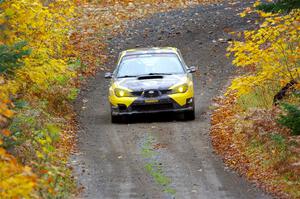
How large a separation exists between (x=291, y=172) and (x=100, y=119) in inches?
319

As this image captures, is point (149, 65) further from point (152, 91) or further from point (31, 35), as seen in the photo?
point (31, 35)

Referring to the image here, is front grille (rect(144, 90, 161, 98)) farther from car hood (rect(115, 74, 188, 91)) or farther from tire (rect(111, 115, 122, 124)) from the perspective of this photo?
tire (rect(111, 115, 122, 124))

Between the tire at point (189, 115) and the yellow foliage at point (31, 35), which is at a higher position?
the yellow foliage at point (31, 35)

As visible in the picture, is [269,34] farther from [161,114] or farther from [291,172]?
[161,114]

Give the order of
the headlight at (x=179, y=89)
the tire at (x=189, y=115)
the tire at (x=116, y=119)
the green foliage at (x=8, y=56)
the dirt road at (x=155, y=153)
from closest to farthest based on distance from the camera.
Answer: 1. the green foliage at (x=8, y=56)
2. the dirt road at (x=155, y=153)
3. the headlight at (x=179, y=89)
4. the tire at (x=189, y=115)
5. the tire at (x=116, y=119)

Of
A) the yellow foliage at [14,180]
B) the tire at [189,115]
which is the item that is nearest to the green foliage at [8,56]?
the yellow foliage at [14,180]

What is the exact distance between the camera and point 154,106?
1850 centimetres

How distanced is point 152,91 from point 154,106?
38cm

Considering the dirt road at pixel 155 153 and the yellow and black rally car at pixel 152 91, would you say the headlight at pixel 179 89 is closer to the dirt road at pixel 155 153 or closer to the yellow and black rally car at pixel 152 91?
the yellow and black rally car at pixel 152 91

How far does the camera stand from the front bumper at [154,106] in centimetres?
1844

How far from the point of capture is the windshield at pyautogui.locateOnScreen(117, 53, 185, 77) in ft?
63.8

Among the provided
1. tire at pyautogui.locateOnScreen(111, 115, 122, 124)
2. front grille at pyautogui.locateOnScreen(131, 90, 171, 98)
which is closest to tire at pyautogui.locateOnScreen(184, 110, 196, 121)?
front grille at pyautogui.locateOnScreen(131, 90, 171, 98)

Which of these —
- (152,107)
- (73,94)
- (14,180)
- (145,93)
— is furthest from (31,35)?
(14,180)

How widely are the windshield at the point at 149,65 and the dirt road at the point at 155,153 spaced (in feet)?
3.95
